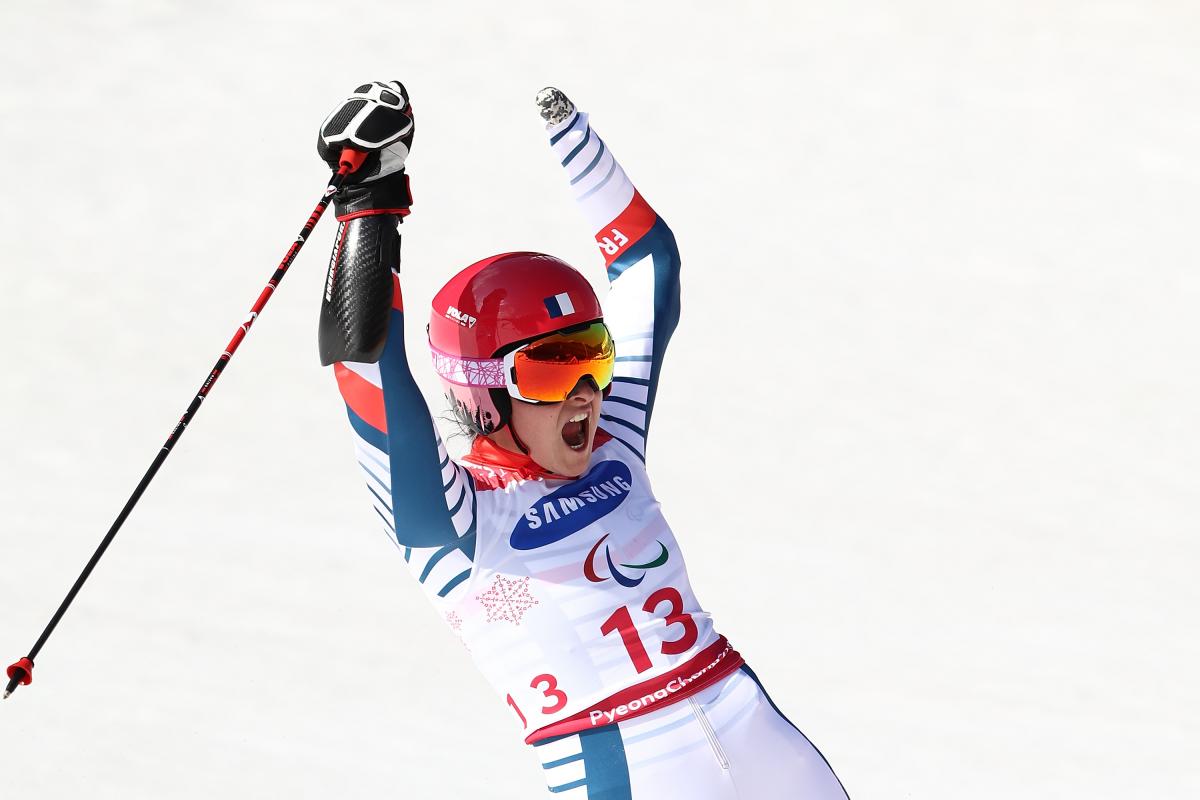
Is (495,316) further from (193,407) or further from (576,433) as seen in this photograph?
(193,407)

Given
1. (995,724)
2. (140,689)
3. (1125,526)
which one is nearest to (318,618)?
(140,689)

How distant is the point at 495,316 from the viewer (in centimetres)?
326

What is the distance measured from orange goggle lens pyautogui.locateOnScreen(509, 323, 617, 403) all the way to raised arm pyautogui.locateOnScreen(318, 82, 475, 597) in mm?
285

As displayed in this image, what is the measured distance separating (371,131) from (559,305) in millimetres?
573

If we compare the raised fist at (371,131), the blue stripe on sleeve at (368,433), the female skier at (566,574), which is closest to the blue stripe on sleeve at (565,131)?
the female skier at (566,574)

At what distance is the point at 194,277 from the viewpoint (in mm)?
6961

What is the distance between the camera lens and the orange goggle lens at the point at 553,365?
10.7 ft

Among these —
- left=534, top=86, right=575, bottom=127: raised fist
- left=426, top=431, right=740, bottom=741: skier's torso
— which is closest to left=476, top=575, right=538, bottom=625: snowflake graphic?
left=426, top=431, right=740, bottom=741: skier's torso

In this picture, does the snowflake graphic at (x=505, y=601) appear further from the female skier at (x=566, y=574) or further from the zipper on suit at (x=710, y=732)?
the zipper on suit at (x=710, y=732)

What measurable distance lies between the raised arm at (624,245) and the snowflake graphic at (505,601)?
710mm

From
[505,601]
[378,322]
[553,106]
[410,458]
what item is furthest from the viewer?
[553,106]

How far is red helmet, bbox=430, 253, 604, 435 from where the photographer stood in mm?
3258

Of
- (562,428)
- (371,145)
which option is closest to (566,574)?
(562,428)

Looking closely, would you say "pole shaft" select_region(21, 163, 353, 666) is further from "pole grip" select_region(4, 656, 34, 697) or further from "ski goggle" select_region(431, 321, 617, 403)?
"ski goggle" select_region(431, 321, 617, 403)
